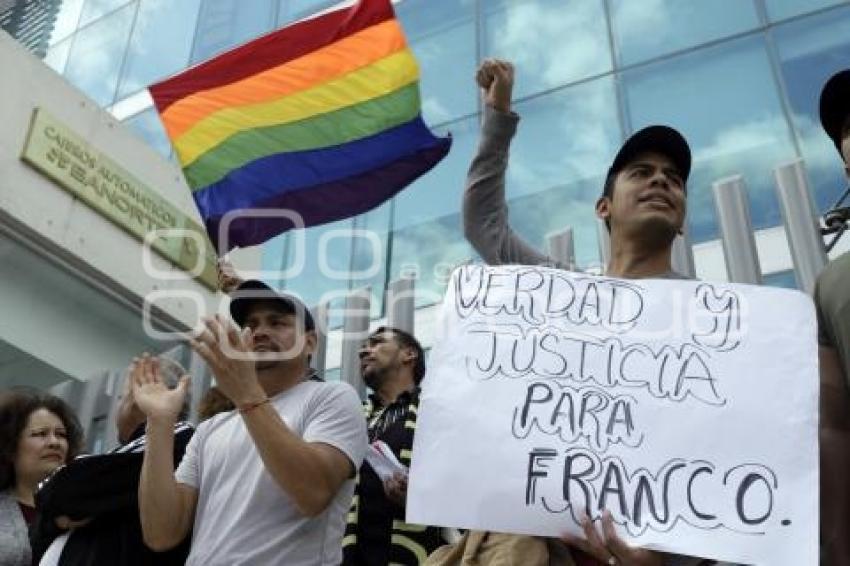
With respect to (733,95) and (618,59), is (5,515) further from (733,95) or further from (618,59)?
(618,59)

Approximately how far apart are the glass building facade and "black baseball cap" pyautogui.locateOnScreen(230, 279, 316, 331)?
13.2ft

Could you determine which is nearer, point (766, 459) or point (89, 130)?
point (766, 459)

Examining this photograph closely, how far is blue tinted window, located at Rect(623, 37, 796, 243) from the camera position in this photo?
723 centimetres

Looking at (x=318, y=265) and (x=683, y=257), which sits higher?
(x=318, y=265)

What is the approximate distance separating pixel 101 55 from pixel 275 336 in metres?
12.0

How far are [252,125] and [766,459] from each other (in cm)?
350

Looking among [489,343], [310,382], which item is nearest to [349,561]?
[310,382]

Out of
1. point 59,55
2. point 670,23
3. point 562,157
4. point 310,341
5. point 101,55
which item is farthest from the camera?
point 59,55

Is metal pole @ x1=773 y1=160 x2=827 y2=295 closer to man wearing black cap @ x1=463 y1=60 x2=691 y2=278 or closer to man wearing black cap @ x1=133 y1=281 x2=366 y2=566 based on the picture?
man wearing black cap @ x1=463 y1=60 x2=691 y2=278

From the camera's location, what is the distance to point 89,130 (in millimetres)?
8266

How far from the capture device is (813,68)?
7.82m

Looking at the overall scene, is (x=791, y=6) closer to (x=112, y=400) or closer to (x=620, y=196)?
(x=112, y=400)

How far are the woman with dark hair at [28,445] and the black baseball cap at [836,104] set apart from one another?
8.72 feet

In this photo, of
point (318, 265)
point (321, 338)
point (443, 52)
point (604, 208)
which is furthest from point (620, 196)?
point (443, 52)
